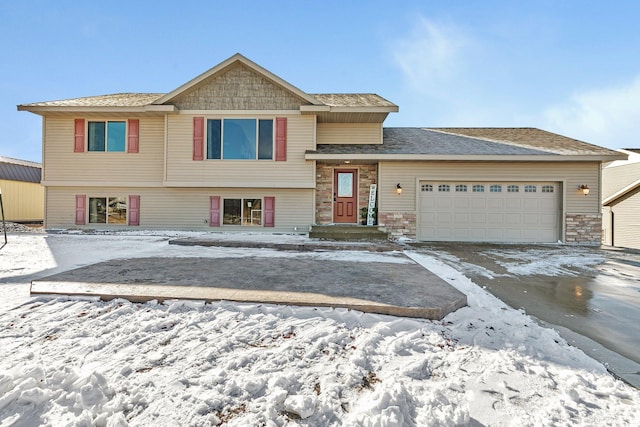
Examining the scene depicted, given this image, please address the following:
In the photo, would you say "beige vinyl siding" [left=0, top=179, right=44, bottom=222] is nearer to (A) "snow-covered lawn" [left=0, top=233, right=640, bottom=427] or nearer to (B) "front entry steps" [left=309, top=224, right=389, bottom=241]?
(B) "front entry steps" [left=309, top=224, right=389, bottom=241]

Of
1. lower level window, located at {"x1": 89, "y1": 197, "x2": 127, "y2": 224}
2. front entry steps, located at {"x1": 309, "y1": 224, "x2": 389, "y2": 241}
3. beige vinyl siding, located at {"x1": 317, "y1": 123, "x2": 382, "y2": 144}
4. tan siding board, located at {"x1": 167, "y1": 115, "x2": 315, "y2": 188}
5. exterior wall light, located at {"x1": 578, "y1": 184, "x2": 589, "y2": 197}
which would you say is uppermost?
beige vinyl siding, located at {"x1": 317, "y1": 123, "x2": 382, "y2": 144}

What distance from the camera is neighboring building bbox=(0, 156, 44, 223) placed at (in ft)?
53.0

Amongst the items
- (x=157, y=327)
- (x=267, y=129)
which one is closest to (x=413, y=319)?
(x=157, y=327)

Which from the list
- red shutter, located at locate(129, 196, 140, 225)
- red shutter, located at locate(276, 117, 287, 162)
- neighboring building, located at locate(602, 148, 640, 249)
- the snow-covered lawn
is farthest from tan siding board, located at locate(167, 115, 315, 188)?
neighboring building, located at locate(602, 148, 640, 249)

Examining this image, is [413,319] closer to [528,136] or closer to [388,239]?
[388,239]

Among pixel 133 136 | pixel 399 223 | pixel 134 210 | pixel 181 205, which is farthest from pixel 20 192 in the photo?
pixel 399 223

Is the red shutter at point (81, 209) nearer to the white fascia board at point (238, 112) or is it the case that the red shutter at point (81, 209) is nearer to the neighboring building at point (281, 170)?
the neighboring building at point (281, 170)

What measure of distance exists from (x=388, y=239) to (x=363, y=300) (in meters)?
7.03

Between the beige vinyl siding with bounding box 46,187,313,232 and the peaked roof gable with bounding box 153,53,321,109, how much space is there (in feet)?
10.5

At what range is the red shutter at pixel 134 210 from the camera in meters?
10.7

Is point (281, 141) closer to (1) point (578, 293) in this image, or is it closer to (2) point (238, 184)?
(2) point (238, 184)

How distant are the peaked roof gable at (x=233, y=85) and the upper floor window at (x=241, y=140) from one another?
92 cm

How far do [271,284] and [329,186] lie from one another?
7.63 m

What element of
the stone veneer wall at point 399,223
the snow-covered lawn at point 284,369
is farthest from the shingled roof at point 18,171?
the stone veneer wall at point 399,223
